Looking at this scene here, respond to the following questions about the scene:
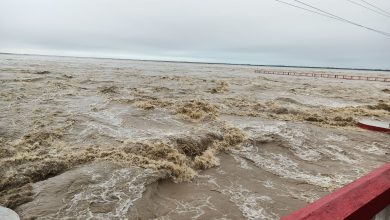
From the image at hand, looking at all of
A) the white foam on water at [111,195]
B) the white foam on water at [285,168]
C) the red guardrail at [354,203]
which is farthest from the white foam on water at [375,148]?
the red guardrail at [354,203]

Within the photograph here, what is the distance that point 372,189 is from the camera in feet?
5.90

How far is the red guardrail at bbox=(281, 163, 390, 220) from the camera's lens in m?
1.49

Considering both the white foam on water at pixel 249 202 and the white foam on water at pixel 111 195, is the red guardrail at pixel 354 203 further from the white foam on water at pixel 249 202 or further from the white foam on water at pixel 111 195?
the white foam on water at pixel 111 195

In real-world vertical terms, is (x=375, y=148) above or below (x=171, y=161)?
below

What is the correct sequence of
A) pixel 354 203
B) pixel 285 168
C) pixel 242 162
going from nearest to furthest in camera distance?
pixel 354 203, pixel 285 168, pixel 242 162

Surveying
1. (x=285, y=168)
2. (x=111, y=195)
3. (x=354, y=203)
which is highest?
(x=354, y=203)

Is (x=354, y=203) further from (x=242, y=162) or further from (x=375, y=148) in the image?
(x=375, y=148)

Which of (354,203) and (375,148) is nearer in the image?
(354,203)

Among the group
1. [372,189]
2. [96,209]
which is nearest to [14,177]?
[96,209]

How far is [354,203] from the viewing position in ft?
5.34

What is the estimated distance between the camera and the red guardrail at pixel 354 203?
1495mm

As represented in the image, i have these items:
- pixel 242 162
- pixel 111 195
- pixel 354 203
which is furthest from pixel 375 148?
pixel 354 203

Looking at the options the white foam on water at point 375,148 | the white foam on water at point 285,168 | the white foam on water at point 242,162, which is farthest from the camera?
the white foam on water at point 375,148

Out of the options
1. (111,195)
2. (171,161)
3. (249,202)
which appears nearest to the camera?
(111,195)
